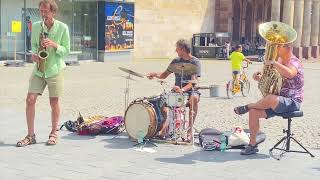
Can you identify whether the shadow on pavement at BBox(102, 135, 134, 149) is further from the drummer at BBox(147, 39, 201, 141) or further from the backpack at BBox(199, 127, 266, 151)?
the backpack at BBox(199, 127, 266, 151)

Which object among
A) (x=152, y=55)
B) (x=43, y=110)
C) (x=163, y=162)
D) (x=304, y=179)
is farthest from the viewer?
(x=152, y=55)

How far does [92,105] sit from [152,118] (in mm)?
5160

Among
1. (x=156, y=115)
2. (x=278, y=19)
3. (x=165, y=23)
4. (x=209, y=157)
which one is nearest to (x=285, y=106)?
(x=209, y=157)

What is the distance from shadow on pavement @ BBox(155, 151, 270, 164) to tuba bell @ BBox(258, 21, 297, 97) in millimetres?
848

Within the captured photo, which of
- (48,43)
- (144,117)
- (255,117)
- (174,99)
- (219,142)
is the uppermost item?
(48,43)

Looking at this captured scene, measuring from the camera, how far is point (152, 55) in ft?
113

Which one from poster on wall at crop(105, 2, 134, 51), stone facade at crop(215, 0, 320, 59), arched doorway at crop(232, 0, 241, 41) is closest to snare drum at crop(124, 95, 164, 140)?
poster on wall at crop(105, 2, 134, 51)

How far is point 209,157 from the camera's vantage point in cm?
770

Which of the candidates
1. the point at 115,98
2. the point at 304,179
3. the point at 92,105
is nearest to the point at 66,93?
the point at 115,98

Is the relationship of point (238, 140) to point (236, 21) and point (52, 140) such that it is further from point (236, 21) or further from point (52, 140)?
point (236, 21)

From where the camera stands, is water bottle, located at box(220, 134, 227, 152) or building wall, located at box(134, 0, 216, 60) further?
building wall, located at box(134, 0, 216, 60)

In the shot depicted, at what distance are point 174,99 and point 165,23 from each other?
27.4m

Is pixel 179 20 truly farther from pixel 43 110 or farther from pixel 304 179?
pixel 304 179

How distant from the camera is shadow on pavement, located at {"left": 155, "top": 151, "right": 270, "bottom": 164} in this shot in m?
7.46
